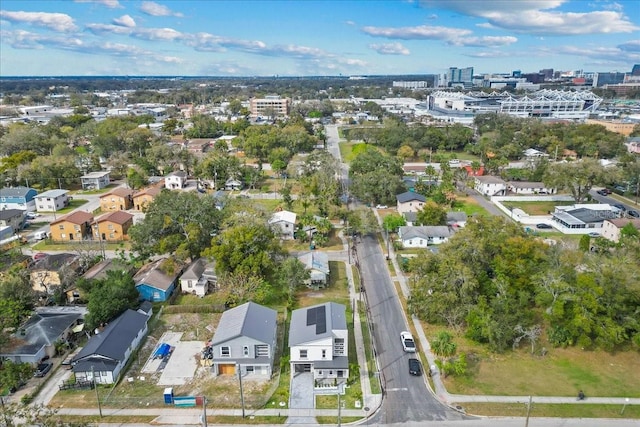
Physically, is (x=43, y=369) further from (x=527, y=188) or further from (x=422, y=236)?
(x=527, y=188)

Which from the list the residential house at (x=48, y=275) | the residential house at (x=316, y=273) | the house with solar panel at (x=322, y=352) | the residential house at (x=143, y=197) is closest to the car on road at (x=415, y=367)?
the house with solar panel at (x=322, y=352)

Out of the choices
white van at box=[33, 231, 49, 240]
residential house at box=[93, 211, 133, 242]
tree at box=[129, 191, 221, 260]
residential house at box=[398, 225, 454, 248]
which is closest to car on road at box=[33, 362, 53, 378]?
tree at box=[129, 191, 221, 260]

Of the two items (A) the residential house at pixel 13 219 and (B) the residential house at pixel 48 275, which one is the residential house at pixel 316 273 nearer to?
(B) the residential house at pixel 48 275

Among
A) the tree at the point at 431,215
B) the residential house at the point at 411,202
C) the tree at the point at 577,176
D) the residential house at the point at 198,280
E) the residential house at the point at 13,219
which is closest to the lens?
the residential house at the point at 198,280

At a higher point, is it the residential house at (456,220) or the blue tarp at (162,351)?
A: the residential house at (456,220)

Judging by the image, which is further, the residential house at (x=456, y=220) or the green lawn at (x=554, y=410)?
the residential house at (x=456, y=220)

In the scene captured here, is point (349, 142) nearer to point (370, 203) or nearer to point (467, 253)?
point (370, 203)

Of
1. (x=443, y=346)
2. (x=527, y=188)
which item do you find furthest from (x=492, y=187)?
(x=443, y=346)
